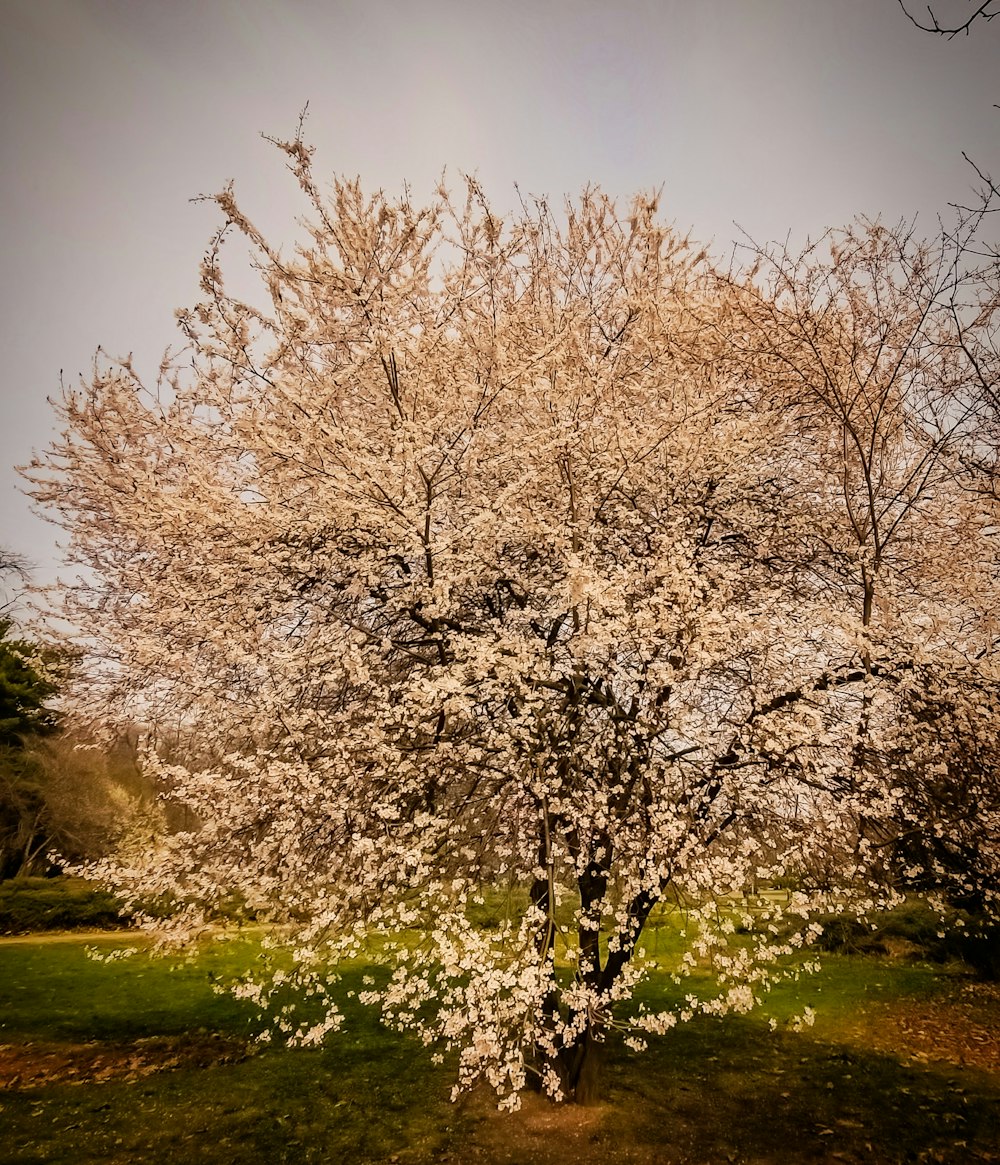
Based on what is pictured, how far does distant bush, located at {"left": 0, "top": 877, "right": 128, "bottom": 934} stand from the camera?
18.8 meters

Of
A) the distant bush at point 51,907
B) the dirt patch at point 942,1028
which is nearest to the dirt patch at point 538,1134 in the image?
the dirt patch at point 942,1028

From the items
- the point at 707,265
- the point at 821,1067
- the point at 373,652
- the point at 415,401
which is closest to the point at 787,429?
the point at 707,265

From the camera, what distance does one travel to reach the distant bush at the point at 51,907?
18812mm

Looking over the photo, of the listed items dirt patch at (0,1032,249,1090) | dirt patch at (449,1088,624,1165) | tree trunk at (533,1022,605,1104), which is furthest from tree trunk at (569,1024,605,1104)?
dirt patch at (0,1032,249,1090)

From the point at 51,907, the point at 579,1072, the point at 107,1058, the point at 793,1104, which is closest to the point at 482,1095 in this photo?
the point at 579,1072

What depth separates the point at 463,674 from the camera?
207 inches

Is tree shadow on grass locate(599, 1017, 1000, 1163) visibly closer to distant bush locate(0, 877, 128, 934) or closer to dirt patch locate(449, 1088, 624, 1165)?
dirt patch locate(449, 1088, 624, 1165)

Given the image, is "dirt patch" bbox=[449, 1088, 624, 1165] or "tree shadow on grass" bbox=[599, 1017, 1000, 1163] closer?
"dirt patch" bbox=[449, 1088, 624, 1165]

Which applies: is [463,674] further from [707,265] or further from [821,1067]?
[821,1067]

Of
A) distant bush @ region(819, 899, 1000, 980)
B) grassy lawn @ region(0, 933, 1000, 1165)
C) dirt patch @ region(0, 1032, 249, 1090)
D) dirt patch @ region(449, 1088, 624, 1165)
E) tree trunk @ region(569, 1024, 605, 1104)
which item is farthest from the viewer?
distant bush @ region(819, 899, 1000, 980)

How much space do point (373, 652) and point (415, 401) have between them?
101 inches

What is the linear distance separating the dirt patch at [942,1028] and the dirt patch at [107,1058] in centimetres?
1039

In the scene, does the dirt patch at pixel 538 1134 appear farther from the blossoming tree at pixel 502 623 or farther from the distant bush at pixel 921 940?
the distant bush at pixel 921 940

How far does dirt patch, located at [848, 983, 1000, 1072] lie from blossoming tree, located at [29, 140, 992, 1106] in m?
5.65
